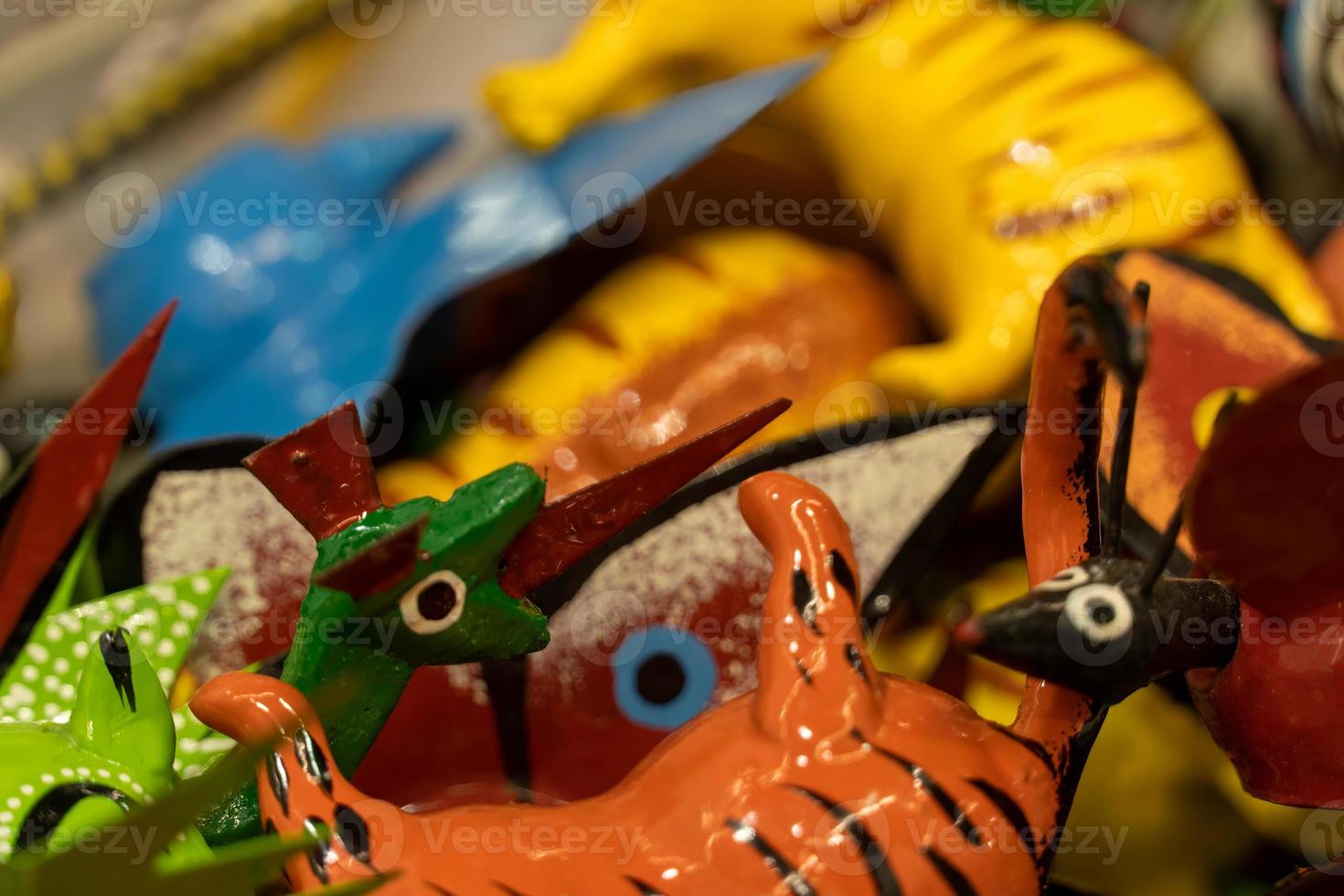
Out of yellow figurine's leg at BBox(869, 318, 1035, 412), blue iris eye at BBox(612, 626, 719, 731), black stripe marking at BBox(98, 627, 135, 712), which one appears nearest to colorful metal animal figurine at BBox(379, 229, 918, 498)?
yellow figurine's leg at BBox(869, 318, 1035, 412)

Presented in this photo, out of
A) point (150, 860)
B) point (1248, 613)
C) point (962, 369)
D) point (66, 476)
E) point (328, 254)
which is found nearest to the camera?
point (150, 860)

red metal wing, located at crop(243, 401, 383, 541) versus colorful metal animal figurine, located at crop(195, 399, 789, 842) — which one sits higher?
red metal wing, located at crop(243, 401, 383, 541)

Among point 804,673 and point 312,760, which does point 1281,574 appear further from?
point 312,760

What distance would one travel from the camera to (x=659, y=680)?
53 centimetres

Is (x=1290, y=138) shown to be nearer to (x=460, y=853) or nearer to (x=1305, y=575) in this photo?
(x=1305, y=575)

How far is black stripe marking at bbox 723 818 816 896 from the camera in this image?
1.22ft

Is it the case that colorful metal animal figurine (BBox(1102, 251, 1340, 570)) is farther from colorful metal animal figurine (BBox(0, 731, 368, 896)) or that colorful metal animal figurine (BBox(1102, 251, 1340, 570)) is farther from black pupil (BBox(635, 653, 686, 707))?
colorful metal animal figurine (BBox(0, 731, 368, 896))

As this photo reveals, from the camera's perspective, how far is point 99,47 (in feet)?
3.62

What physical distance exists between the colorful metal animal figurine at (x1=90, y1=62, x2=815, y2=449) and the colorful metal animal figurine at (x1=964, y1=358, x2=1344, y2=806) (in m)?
0.43

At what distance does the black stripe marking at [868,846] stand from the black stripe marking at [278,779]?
6.0 inches

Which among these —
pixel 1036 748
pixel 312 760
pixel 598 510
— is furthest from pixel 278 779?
pixel 1036 748

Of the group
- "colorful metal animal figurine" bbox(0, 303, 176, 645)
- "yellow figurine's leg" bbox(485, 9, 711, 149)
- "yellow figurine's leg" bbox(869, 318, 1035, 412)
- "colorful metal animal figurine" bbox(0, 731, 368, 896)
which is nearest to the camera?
"colorful metal animal figurine" bbox(0, 731, 368, 896)

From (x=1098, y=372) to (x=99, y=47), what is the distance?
102 centimetres

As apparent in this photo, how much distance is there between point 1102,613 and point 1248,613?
0.08 m
